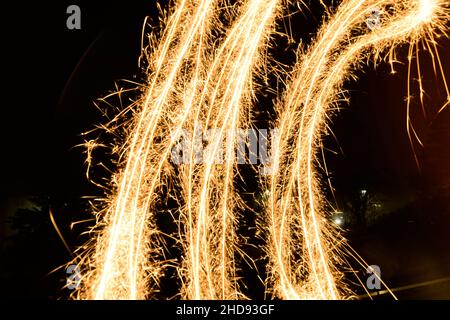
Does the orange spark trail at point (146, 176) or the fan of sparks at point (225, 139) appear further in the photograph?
the fan of sparks at point (225, 139)

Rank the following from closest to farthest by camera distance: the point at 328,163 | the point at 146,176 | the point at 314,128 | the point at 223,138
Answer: the point at 146,176, the point at 223,138, the point at 314,128, the point at 328,163

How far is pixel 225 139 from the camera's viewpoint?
300 centimetres

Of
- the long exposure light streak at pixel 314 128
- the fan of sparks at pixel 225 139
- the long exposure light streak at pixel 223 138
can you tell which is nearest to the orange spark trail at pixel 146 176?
the fan of sparks at pixel 225 139

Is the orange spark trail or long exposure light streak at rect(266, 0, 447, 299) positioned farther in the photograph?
long exposure light streak at rect(266, 0, 447, 299)

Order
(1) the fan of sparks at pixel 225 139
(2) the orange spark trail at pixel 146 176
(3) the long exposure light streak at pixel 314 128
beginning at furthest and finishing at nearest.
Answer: (3) the long exposure light streak at pixel 314 128 < (1) the fan of sparks at pixel 225 139 < (2) the orange spark trail at pixel 146 176

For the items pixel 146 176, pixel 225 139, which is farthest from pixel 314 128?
pixel 146 176

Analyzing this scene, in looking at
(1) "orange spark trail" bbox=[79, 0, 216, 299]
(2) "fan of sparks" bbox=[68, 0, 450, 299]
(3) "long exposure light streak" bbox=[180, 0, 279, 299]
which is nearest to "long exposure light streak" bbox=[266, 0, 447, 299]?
(2) "fan of sparks" bbox=[68, 0, 450, 299]

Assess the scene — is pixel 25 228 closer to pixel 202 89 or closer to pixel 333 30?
pixel 202 89

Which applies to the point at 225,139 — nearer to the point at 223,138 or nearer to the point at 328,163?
the point at 223,138

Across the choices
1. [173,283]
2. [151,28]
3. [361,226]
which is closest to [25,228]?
[173,283]

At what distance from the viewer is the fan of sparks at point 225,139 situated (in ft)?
9.24

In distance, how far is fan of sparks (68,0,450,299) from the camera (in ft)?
9.24

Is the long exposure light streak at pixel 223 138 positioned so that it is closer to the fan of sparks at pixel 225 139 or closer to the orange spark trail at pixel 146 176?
the fan of sparks at pixel 225 139

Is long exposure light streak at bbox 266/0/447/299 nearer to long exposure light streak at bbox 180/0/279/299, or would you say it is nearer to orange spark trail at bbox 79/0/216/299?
long exposure light streak at bbox 180/0/279/299
